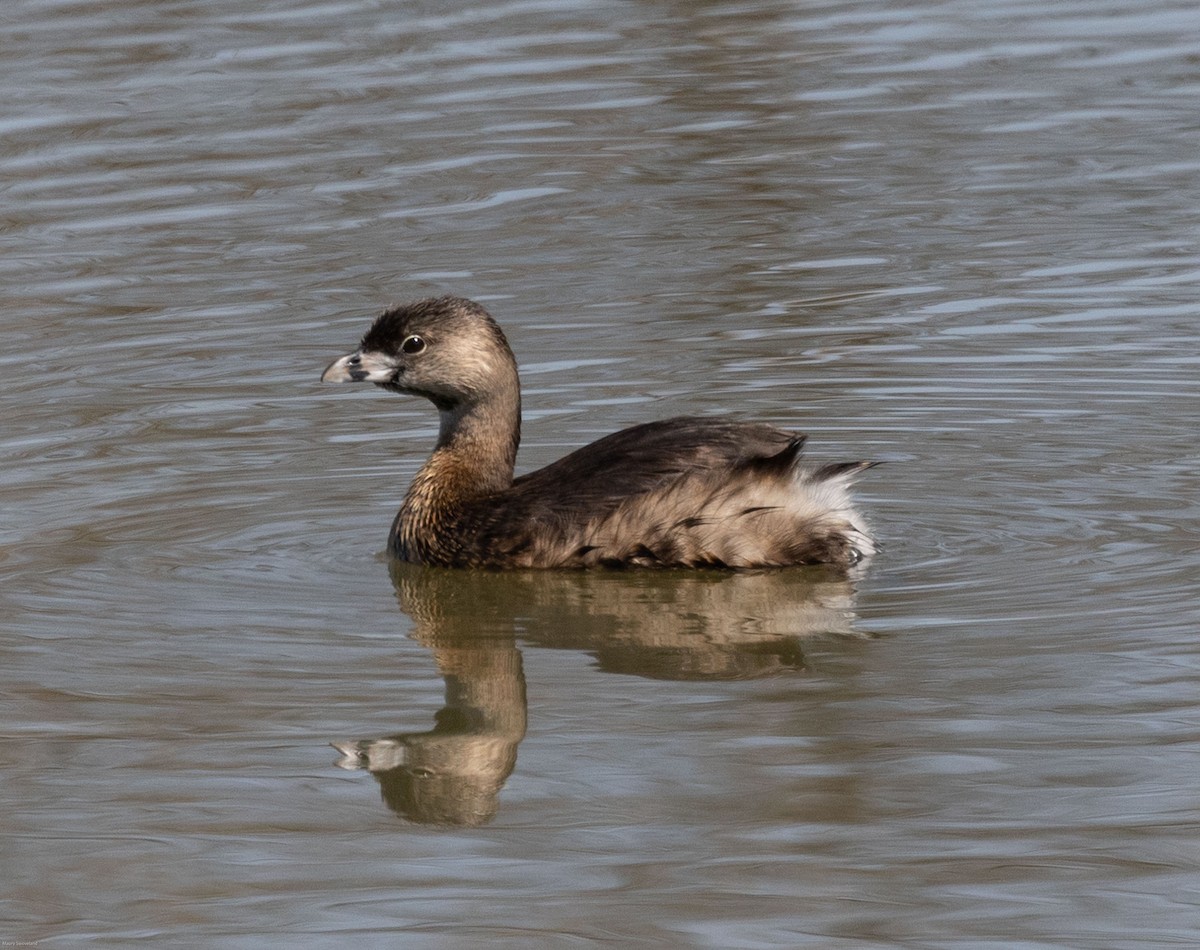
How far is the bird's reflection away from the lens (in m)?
6.34

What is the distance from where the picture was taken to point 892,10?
19203 millimetres

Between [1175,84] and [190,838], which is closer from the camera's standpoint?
[190,838]

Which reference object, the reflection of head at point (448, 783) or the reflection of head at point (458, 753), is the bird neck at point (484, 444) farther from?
the reflection of head at point (448, 783)

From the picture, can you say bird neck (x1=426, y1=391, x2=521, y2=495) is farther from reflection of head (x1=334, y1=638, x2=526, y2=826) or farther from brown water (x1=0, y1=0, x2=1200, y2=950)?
reflection of head (x1=334, y1=638, x2=526, y2=826)

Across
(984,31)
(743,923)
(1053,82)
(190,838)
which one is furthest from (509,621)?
(984,31)

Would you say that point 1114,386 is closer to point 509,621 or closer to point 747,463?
point 747,463

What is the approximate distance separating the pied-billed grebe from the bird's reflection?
9 cm

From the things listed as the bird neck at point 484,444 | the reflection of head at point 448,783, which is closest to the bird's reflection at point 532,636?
the reflection of head at point 448,783

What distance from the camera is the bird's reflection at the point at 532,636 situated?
634cm

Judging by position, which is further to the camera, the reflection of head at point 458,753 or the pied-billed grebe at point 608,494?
the pied-billed grebe at point 608,494

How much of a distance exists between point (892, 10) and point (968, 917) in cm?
1482

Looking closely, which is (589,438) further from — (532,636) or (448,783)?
(448,783)

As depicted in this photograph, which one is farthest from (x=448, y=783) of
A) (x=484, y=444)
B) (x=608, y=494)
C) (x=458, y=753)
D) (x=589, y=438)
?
(x=589, y=438)

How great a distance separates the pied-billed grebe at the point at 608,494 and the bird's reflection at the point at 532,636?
0.09 meters
